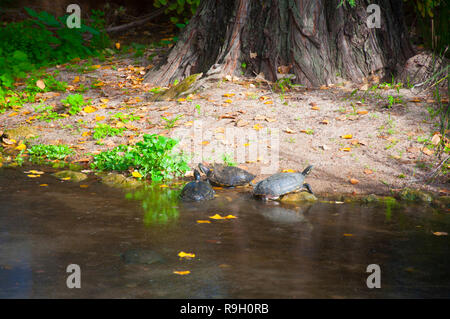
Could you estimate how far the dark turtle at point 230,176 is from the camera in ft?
19.2

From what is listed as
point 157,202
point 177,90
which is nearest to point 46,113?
point 177,90

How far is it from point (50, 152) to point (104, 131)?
84 centimetres

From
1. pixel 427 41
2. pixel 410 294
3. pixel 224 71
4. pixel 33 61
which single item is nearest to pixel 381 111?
pixel 224 71

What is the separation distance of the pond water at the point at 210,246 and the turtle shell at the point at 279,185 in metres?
0.14

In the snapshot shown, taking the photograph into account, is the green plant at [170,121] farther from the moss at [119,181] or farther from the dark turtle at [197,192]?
the dark turtle at [197,192]

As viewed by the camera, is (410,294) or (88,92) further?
(88,92)

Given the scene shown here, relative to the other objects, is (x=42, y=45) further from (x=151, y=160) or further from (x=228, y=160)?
(x=228, y=160)

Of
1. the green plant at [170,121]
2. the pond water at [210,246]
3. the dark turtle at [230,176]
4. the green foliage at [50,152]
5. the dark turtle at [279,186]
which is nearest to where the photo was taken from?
the pond water at [210,246]

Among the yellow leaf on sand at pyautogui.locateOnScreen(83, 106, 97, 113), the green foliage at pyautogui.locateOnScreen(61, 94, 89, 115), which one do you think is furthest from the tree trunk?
the green foliage at pyautogui.locateOnScreen(61, 94, 89, 115)

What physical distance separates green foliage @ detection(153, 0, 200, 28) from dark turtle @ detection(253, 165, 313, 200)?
7.40 meters

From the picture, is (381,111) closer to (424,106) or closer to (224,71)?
(424,106)

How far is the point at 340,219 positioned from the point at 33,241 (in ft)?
9.18

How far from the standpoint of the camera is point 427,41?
409 cm

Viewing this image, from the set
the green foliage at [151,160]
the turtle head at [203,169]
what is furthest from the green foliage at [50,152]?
the turtle head at [203,169]
